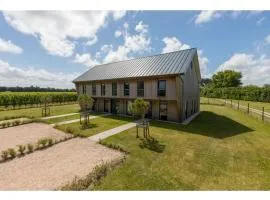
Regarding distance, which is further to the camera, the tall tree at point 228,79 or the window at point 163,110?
the tall tree at point 228,79

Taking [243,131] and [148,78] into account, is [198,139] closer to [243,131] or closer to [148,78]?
[243,131]

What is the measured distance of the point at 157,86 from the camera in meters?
16.7

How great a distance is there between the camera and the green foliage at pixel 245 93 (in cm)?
3603

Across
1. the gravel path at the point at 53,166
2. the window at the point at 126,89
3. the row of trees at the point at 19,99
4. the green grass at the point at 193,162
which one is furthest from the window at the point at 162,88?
the row of trees at the point at 19,99

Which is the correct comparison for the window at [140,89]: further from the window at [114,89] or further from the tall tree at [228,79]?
the tall tree at [228,79]

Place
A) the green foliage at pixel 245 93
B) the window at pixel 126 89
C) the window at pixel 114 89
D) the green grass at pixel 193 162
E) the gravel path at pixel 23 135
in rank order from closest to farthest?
the green grass at pixel 193 162, the gravel path at pixel 23 135, the window at pixel 126 89, the window at pixel 114 89, the green foliage at pixel 245 93

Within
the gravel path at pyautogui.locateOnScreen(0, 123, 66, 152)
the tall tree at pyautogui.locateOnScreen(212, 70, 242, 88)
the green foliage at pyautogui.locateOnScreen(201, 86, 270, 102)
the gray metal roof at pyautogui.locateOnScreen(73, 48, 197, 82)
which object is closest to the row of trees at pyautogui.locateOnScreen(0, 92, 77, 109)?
the gravel path at pyautogui.locateOnScreen(0, 123, 66, 152)

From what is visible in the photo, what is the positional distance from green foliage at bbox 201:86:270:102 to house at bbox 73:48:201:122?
2500 cm

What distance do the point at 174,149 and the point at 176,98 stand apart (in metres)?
7.10

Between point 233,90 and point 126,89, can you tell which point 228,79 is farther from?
point 126,89

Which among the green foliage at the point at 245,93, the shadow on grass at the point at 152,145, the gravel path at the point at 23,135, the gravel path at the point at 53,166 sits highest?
the green foliage at the point at 245,93

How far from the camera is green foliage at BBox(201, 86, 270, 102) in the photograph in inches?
1419

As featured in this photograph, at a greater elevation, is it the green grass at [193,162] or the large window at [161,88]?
the large window at [161,88]
